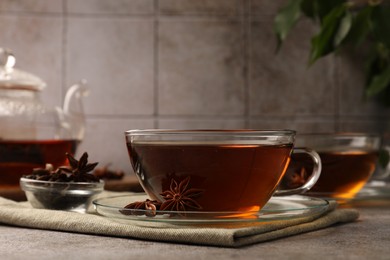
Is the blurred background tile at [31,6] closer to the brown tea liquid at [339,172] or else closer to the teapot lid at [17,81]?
the teapot lid at [17,81]

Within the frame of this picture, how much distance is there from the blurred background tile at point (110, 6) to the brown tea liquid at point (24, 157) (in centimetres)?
82

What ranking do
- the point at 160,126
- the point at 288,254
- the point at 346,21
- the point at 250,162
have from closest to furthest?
the point at 288,254 < the point at 250,162 < the point at 346,21 < the point at 160,126

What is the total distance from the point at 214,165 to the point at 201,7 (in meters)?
1.42

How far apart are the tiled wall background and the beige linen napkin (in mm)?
1268

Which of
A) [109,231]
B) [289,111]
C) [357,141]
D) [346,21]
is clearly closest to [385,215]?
[357,141]

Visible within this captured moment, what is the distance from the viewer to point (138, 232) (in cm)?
58

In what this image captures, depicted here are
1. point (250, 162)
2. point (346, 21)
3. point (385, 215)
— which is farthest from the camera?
point (346, 21)

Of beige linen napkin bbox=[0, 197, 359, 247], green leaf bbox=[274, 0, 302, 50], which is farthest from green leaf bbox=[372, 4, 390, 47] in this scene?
beige linen napkin bbox=[0, 197, 359, 247]

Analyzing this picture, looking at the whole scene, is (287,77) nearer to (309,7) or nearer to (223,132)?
(309,7)

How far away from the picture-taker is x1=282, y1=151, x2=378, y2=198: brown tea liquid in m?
0.85

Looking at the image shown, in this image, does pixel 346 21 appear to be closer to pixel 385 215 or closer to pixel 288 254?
pixel 385 215

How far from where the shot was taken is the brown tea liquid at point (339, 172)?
0.85m

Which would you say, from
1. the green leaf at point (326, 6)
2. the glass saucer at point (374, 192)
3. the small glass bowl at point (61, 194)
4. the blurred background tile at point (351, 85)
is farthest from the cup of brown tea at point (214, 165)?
the blurred background tile at point (351, 85)

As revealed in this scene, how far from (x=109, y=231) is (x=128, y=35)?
4.67 feet
